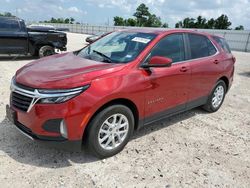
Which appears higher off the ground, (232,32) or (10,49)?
(232,32)

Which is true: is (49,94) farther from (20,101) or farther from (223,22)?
(223,22)

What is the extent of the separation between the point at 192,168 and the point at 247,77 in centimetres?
755

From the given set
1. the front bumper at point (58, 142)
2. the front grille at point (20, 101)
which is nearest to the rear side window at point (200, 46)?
the front bumper at point (58, 142)

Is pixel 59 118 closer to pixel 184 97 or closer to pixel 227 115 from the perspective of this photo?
pixel 184 97

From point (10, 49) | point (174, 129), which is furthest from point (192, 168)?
point (10, 49)

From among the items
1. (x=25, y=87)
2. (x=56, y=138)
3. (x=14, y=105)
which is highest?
(x=25, y=87)

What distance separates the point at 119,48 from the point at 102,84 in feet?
3.54

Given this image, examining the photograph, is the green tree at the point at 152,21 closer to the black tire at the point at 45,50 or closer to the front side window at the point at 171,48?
the black tire at the point at 45,50

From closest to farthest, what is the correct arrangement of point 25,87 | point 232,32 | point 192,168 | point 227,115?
point 25,87
point 192,168
point 227,115
point 232,32

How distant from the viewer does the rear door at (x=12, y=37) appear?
1001 centimetres

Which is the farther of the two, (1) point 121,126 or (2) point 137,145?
(2) point 137,145

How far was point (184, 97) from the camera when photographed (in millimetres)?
4449

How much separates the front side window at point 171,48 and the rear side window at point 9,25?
26.0 feet

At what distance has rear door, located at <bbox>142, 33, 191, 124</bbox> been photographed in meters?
3.77
